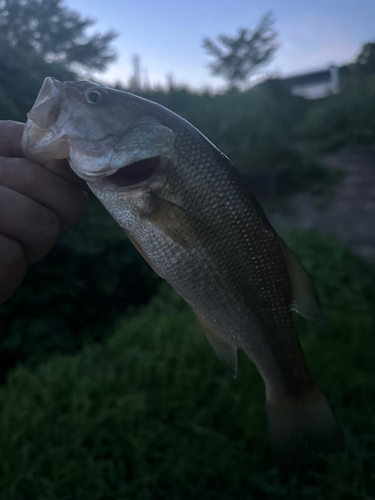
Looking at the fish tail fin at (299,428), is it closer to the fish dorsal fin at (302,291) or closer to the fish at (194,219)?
the fish at (194,219)

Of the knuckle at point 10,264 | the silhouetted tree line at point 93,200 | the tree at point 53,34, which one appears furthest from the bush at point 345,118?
the knuckle at point 10,264

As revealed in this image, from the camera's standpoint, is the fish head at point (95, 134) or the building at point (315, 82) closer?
the fish head at point (95, 134)

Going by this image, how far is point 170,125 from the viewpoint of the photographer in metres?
1.15

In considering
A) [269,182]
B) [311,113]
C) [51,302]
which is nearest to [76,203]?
[51,302]

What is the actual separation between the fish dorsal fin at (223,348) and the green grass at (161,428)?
61.4 inches

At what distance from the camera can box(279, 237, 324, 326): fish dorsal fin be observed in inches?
47.8

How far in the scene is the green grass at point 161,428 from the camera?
2371mm

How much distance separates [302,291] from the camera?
124 cm

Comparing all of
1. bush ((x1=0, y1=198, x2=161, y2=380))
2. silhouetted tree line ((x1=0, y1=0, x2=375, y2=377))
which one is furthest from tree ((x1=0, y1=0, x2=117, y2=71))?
bush ((x1=0, y1=198, x2=161, y2=380))

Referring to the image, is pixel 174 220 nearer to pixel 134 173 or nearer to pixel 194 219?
pixel 194 219

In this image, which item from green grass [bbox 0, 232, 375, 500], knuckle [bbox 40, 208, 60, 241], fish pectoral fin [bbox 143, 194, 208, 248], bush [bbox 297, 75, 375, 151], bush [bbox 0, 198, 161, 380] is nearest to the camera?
fish pectoral fin [bbox 143, 194, 208, 248]

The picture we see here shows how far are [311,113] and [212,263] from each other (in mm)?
11842

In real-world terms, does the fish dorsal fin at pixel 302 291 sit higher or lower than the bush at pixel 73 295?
higher

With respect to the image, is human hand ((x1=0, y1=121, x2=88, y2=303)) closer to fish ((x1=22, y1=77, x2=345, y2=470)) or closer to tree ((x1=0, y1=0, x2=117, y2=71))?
fish ((x1=22, y1=77, x2=345, y2=470))
